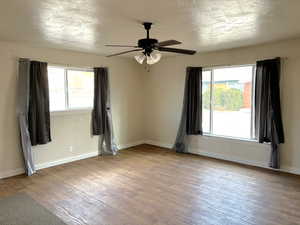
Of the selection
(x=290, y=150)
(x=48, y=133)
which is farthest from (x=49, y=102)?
(x=290, y=150)

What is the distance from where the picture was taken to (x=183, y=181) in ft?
12.6

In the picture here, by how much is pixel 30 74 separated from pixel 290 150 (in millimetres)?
5161

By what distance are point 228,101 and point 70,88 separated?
11.9ft

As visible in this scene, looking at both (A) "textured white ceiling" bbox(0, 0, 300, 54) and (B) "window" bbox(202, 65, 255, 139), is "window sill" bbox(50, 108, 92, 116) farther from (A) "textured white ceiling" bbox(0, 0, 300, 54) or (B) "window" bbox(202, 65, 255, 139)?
(B) "window" bbox(202, 65, 255, 139)

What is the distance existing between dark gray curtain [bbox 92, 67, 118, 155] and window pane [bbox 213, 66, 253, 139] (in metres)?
2.60

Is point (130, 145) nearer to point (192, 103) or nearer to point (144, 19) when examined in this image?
point (192, 103)

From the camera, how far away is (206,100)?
5379 millimetres

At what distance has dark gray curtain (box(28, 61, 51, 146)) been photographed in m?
4.23

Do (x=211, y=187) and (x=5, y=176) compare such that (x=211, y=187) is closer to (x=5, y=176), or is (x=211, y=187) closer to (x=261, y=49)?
(x=261, y=49)

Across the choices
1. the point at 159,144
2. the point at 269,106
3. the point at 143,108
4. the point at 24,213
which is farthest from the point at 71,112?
the point at 269,106

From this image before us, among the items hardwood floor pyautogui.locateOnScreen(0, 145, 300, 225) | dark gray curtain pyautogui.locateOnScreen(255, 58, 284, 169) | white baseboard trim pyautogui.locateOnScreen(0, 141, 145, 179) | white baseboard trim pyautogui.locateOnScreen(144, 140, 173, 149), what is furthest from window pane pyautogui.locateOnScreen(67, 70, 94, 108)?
dark gray curtain pyautogui.locateOnScreen(255, 58, 284, 169)

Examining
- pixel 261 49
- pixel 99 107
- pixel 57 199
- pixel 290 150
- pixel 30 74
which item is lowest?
pixel 57 199

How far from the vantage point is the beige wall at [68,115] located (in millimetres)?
A: 4035

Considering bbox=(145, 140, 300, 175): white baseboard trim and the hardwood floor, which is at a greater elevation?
bbox=(145, 140, 300, 175): white baseboard trim
